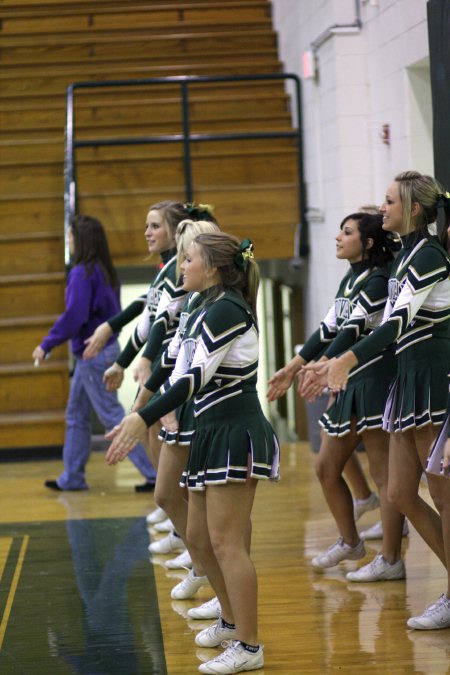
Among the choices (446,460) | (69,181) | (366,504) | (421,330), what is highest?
(69,181)

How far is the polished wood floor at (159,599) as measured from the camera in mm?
3600

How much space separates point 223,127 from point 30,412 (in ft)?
9.63

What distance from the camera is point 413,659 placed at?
11.4 ft

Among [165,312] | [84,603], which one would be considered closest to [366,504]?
[165,312]

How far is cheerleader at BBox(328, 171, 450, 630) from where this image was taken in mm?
3646

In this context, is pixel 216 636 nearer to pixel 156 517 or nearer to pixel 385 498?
pixel 385 498

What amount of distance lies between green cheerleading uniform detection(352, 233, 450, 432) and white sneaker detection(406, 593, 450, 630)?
0.59m

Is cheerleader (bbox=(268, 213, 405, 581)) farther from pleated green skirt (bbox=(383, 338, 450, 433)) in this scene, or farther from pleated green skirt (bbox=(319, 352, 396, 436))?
pleated green skirt (bbox=(383, 338, 450, 433))

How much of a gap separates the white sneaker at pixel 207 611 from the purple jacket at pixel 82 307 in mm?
2620

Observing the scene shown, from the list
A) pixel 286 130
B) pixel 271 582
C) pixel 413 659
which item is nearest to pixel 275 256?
pixel 286 130

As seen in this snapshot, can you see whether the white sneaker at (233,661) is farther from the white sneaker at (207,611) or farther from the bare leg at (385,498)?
the bare leg at (385,498)

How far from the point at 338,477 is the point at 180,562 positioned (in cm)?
76

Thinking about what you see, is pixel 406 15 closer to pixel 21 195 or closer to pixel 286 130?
pixel 286 130

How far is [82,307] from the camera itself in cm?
635
